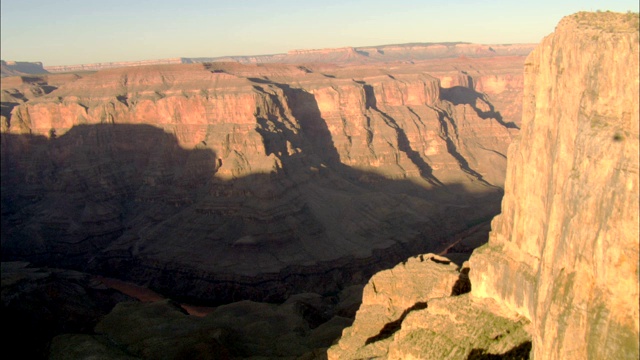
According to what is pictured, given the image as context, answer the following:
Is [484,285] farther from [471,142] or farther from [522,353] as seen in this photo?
[471,142]

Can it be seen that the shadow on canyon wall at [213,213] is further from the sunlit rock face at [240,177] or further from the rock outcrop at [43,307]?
the rock outcrop at [43,307]

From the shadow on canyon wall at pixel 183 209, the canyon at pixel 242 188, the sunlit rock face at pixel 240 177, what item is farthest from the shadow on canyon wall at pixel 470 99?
the shadow on canyon wall at pixel 183 209

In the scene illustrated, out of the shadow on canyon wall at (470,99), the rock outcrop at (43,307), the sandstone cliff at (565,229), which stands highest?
the sandstone cliff at (565,229)

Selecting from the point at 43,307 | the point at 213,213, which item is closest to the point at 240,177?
the point at 213,213

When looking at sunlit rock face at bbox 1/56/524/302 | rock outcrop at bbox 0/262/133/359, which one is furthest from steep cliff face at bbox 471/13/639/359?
sunlit rock face at bbox 1/56/524/302

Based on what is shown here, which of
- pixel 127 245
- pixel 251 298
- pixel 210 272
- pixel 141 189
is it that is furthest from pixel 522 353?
pixel 141 189

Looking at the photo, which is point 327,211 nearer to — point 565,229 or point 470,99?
point 565,229
